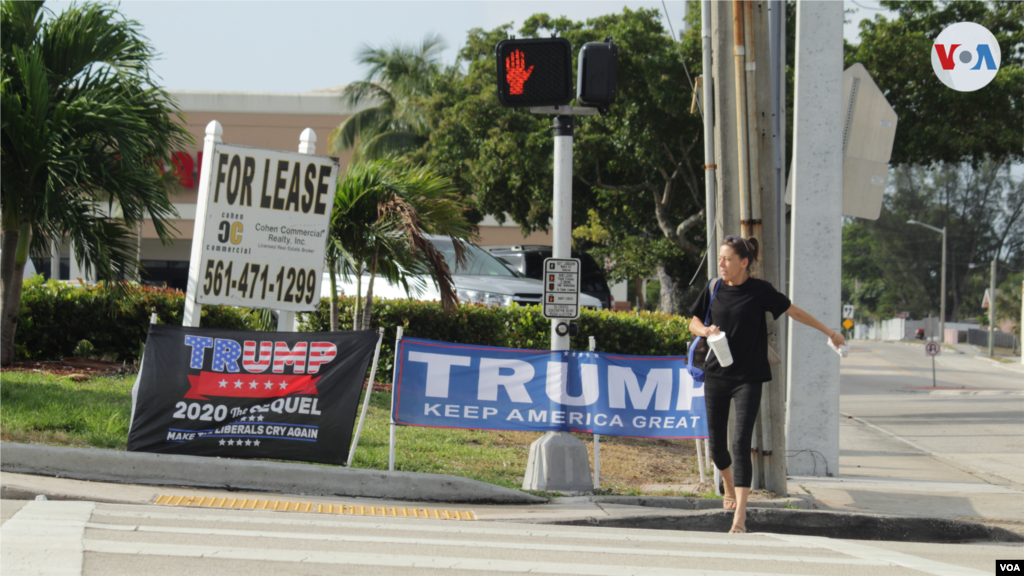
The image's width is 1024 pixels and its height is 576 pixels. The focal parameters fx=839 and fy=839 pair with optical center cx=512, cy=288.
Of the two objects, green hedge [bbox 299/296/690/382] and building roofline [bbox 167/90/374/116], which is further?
building roofline [bbox 167/90/374/116]

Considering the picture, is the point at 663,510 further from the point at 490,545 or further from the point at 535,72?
the point at 535,72

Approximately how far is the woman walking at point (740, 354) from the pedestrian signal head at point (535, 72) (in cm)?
196

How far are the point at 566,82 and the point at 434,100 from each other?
64.6 ft

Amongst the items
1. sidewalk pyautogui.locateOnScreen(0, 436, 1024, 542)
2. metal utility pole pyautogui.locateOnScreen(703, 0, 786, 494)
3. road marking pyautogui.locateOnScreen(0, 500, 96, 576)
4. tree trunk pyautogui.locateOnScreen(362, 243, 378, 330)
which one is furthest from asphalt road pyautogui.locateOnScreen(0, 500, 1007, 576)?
tree trunk pyautogui.locateOnScreen(362, 243, 378, 330)

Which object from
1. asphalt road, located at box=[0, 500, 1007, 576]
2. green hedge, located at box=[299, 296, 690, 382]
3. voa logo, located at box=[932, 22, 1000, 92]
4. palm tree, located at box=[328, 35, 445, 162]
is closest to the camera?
asphalt road, located at box=[0, 500, 1007, 576]

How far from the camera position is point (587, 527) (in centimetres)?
561

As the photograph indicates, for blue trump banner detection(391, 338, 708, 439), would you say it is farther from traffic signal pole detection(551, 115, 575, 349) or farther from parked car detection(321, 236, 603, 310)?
parked car detection(321, 236, 603, 310)

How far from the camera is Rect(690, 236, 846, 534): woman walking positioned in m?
5.61

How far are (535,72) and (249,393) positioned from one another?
3.40m

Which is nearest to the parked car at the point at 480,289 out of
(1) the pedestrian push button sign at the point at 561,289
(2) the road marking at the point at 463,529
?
(1) the pedestrian push button sign at the point at 561,289

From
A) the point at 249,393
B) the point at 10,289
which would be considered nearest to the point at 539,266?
the point at 10,289

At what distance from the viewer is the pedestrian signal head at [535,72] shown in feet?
22.0

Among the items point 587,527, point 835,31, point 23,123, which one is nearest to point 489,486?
point 587,527

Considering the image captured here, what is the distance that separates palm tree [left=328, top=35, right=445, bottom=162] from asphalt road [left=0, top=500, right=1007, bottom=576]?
82.4 ft
